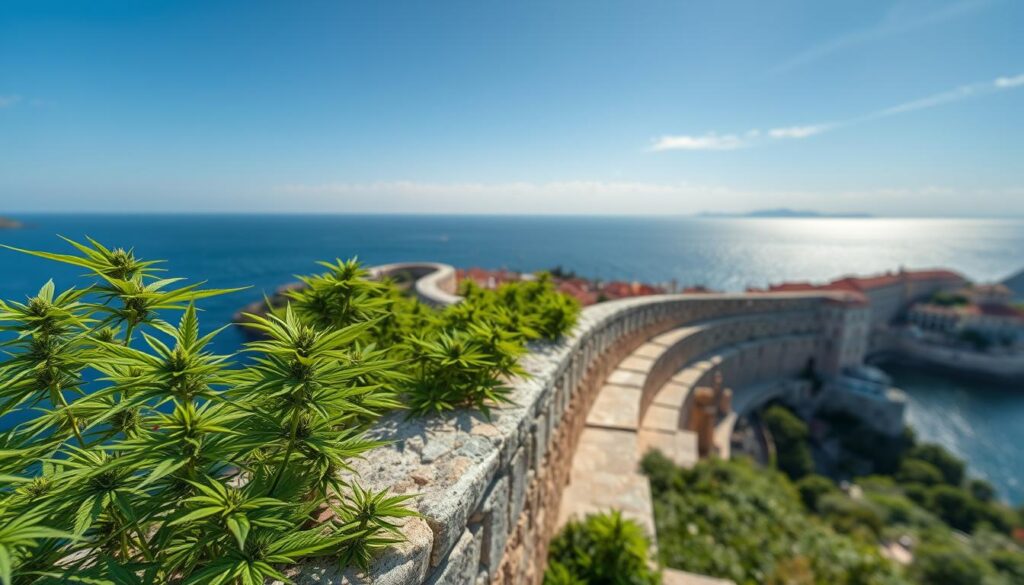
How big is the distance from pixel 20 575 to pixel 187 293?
3.86 ft

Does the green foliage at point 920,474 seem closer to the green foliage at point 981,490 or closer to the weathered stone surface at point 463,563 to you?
the green foliage at point 981,490

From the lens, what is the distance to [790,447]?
2775 centimetres

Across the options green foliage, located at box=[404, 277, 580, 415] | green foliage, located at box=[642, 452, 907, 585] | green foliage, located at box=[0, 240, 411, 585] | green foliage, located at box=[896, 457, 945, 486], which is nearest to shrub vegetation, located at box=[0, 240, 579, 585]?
green foliage, located at box=[0, 240, 411, 585]

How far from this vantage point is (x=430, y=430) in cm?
310

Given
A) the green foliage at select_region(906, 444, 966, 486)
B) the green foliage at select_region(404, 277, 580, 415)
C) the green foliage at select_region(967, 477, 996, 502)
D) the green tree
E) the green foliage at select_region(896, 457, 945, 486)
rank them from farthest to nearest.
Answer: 1. the green foliage at select_region(906, 444, 966, 486)
2. the green foliage at select_region(896, 457, 945, 486)
3. the green foliage at select_region(967, 477, 996, 502)
4. the green tree
5. the green foliage at select_region(404, 277, 580, 415)

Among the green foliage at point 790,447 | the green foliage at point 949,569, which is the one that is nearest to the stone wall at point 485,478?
the green foliage at point 949,569

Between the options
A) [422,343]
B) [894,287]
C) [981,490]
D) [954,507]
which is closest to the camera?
[422,343]

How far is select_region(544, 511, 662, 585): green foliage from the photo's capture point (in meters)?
4.50

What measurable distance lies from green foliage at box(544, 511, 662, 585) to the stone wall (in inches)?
10.3

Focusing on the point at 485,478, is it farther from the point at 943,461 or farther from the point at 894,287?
the point at 894,287

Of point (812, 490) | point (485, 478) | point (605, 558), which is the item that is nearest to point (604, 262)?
point (812, 490)

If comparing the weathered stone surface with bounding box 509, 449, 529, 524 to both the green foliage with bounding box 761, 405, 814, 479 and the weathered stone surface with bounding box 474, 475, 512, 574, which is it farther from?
the green foliage with bounding box 761, 405, 814, 479

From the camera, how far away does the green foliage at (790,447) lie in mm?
27359

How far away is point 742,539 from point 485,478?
19.0ft
